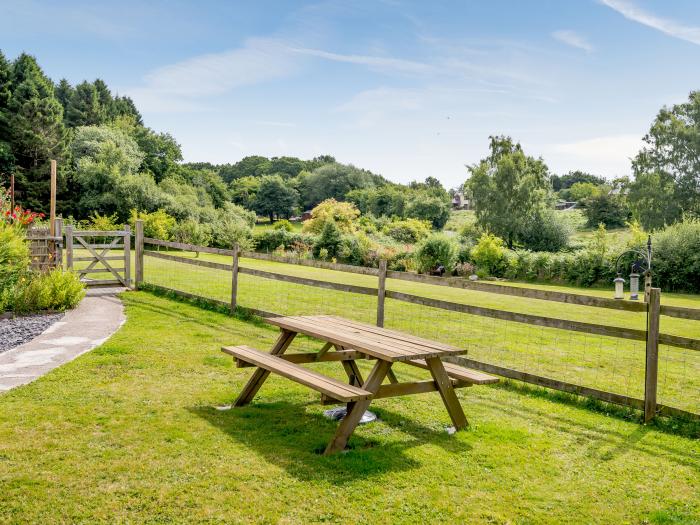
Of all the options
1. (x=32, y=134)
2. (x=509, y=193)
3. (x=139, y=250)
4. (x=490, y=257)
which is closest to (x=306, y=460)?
(x=139, y=250)

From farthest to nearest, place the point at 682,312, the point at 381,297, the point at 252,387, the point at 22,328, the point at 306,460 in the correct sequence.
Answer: the point at 22,328, the point at 381,297, the point at 252,387, the point at 682,312, the point at 306,460

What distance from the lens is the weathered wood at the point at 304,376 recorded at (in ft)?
13.8

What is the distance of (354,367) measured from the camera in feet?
18.5

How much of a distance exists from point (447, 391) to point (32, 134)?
46910 mm

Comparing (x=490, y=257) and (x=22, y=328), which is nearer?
(x=22, y=328)

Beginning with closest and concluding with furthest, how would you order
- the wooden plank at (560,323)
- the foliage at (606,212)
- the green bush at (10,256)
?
the wooden plank at (560,323), the green bush at (10,256), the foliage at (606,212)

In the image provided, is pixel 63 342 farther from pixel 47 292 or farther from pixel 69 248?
pixel 69 248

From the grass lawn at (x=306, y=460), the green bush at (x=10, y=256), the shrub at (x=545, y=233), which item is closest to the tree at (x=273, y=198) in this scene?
the shrub at (x=545, y=233)

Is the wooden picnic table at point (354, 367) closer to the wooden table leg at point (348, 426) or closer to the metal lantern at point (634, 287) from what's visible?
the wooden table leg at point (348, 426)

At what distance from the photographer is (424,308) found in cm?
1305

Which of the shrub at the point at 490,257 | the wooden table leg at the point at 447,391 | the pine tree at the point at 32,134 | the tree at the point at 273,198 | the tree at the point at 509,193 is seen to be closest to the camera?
the wooden table leg at the point at 447,391

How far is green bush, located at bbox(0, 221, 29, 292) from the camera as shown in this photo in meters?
9.35

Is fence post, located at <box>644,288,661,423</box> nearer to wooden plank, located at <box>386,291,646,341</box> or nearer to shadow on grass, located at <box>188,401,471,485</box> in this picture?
wooden plank, located at <box>386,291,646,341</box>

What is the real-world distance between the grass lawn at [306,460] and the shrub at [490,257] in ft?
74.0
